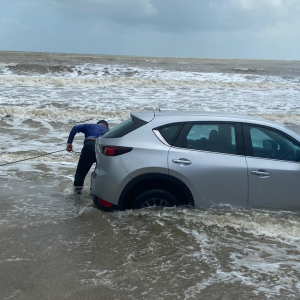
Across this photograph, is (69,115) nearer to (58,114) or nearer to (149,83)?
(58,114)

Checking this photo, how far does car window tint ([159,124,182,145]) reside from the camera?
5.39m

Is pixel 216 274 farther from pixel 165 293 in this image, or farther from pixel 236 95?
pixel 236 95

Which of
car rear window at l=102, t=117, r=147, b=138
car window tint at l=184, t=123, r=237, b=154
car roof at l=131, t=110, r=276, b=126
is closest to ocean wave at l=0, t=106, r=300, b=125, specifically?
car rear window at l=102, t=117, r=147, b=138

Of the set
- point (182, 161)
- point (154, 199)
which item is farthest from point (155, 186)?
point (182, 161)

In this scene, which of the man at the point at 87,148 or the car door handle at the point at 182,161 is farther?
the man at the point at 87,148

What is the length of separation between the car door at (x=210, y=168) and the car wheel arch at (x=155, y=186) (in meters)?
0.06

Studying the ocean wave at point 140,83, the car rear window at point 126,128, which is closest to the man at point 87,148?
the car rear window at point 126,128

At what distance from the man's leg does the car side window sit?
2.56 metres

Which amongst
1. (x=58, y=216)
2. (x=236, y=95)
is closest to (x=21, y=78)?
(x=236, y=95)

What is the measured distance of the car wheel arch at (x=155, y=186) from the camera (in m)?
5.22

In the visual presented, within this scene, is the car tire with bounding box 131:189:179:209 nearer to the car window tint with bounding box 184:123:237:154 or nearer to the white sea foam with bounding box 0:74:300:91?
the car window tint with bounding box 184:123:237:154

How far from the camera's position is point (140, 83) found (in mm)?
29484

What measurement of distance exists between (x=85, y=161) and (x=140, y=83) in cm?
2307

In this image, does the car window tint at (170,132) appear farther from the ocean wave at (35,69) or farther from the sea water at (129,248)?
the ocean wave at (35,69)
